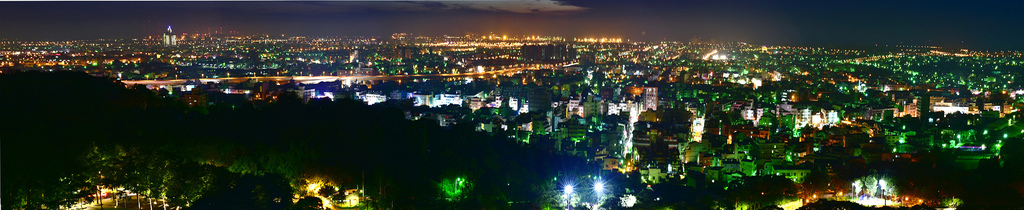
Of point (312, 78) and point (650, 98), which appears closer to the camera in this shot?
point (650, 98)

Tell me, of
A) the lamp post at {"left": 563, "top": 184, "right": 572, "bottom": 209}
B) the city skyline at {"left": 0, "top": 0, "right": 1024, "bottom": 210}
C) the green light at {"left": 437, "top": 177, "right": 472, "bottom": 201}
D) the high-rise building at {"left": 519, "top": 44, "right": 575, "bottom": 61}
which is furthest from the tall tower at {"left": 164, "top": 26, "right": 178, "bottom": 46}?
the high-rise building at {"left": 519, "top": 44, "right": 575, "bottom": 61}

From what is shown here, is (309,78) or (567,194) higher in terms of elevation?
(309,78)

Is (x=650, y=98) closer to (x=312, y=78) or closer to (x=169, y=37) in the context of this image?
(x=169, y=37)

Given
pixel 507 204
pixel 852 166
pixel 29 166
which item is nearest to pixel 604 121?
pixel 852 166

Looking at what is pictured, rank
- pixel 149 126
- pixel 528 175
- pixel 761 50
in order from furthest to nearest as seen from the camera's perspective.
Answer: pixel 761 50, pixel 528 175, pixel 149 126

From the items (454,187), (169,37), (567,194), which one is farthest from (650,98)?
(454,187)

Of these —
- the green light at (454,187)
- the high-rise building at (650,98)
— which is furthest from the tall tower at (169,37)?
the high-rise building at (650,98)

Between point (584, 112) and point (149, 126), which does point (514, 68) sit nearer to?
point (584, 112)

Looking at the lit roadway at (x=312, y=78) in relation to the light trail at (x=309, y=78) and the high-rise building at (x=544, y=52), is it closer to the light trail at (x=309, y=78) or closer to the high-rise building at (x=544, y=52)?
the light trail at (x=309, y=78)

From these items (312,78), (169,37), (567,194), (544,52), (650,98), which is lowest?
(567,194)
